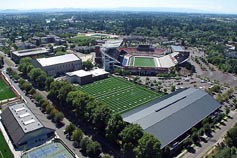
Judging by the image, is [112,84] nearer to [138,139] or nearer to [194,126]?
[194,126]

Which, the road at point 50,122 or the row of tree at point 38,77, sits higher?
the row of tree at point 38,77

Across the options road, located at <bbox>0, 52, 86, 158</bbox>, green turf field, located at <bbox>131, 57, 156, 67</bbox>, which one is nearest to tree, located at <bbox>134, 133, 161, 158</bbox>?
road, located at <bbox>0, 52, 86, 158</bbox>

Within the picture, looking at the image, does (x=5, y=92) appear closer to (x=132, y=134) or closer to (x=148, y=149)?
(x=132, y=134)

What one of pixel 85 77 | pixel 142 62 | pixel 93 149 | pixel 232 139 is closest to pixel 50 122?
pixel 93 149

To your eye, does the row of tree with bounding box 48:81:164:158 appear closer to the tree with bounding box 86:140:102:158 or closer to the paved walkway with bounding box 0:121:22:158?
the tree with bounding box 86:140:102:158

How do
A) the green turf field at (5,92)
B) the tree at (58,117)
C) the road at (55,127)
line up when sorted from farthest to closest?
the green turf field at (5,92) → the tree at (58,117) → the road at (55,127)

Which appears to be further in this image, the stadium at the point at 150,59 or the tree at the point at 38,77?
the stadium at the point at 150,59

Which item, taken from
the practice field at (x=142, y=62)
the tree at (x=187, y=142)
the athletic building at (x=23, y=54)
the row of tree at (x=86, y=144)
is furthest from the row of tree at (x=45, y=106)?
the practice field at (x=142, y=62)

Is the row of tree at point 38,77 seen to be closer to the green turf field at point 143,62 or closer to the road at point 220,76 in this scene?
the green turf field at point 143,62

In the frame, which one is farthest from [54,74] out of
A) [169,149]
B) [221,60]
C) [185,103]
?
[221,60]
